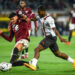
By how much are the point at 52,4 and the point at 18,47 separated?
3272cm

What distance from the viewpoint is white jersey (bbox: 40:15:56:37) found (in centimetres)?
1123

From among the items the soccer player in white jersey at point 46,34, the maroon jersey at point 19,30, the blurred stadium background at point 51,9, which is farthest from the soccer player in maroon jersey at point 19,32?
the blurred stadium background at point 51,9

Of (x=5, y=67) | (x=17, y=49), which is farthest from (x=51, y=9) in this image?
(x=5, y=67)

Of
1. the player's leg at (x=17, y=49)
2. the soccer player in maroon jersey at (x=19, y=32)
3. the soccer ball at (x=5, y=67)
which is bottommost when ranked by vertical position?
the soccer ball at (x=5, y=67)

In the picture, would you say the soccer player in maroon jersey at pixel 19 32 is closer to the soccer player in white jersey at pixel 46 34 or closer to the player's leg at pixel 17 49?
the player's leg at pixel 17 49

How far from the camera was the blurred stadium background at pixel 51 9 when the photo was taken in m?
35.3

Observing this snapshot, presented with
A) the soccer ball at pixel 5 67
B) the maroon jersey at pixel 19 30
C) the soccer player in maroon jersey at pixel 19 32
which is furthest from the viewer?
the maroon jersey at pixel 19 30

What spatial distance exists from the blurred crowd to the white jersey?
78.8 feet

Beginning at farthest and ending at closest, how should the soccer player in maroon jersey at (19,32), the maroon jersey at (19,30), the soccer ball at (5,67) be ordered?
the maroon jersey at (19,30) < the soccer player in maroon jersey at (19,32) < the soccer ball at (5,67)

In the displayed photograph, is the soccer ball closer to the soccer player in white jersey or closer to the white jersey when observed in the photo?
the soccer player in white jersey

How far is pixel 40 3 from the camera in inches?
1556

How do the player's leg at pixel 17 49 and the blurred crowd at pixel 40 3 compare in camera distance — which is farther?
the blurred crowd at pixel 40 3

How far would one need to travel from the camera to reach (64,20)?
40.8 m

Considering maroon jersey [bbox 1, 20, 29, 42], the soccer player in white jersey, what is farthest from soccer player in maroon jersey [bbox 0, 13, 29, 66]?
the soccer player in white jersey
